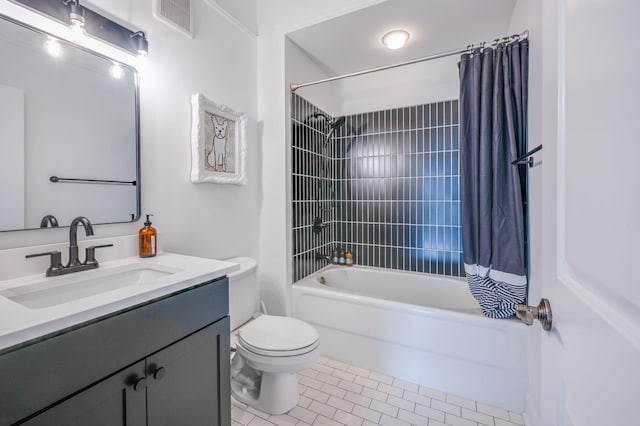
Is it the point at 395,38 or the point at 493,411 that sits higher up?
the point at 395,38

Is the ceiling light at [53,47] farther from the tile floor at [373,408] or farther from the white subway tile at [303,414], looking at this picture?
the white subway tile at [303,414]

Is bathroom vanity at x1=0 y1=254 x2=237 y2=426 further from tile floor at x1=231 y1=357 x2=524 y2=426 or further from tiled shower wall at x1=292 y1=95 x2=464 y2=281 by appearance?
tiled shower wall at x1=292 y1=95 x2=464 y2=281

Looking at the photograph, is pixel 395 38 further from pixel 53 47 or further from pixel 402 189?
pixel 53 47

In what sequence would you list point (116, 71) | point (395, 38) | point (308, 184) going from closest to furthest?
point (116, 71)
point (395, 38)
point (308, 184)

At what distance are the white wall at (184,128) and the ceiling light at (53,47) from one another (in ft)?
0.93

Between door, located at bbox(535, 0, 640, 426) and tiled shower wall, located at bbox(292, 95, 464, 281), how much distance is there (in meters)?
1.76

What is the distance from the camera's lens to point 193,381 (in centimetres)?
99

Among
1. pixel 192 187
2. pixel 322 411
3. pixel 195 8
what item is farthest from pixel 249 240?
pixel 195 8

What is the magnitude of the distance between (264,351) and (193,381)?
1.37 feet

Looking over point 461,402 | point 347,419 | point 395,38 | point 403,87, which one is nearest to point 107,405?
point 347,419

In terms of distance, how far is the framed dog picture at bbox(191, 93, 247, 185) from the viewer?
1623 millimetres

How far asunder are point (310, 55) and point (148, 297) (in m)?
2.29

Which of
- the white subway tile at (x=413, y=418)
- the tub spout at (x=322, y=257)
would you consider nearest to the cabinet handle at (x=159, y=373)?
the white subway tile at (x=413, y=418)

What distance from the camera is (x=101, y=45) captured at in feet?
4.09
